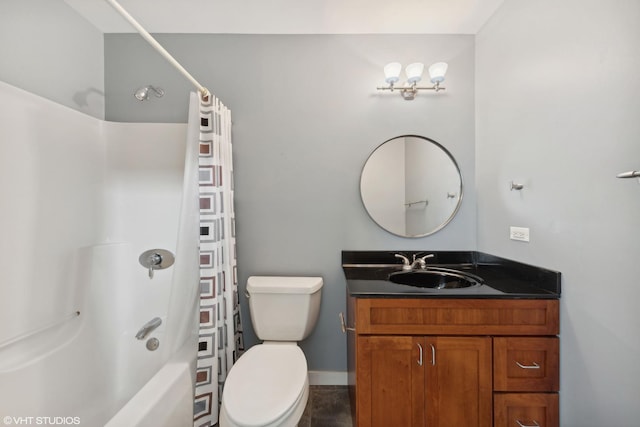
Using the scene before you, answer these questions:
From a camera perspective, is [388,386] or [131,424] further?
[388,386]

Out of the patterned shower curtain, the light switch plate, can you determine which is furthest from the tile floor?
the light switch plate

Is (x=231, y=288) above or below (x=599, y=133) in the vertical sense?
below

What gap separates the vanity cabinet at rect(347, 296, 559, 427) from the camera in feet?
3.73

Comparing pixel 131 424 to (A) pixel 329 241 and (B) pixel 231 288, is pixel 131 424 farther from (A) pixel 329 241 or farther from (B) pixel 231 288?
(A) pixel 329 241

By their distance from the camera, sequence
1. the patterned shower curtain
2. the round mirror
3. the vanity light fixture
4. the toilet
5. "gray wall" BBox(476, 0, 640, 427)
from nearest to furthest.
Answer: "gray wall" BBox(476, 0, 640, 427)
the toilet
the patterned shower curtain
the vanity light fixture
the round mirror

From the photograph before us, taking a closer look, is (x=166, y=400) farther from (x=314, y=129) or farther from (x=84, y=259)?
(x=314, y=129)

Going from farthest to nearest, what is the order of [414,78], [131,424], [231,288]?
[414,78]
[231,288]
[131,424]

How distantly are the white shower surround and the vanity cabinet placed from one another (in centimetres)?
91

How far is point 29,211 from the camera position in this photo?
48.4 inches

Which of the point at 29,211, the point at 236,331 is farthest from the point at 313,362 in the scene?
the point at 29,211

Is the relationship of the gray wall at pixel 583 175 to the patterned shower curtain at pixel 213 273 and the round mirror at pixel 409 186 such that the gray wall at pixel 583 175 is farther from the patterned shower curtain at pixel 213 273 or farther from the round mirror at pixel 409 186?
the patterned shower curtain at pixel 213 273

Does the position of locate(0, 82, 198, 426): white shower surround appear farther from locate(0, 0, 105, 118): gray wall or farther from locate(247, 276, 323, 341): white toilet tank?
locate(247, 276, 323, 341): white toilet tank

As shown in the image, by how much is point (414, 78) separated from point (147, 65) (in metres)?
1.81

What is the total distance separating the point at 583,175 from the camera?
104cm
